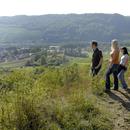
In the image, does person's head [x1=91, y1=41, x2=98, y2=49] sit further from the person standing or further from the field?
the field

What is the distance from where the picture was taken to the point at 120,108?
30.8ft

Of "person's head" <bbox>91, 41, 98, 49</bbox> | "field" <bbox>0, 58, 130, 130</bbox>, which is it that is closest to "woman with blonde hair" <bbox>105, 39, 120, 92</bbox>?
"person's head" <bbox>91, 41, 98, 49</bbox>

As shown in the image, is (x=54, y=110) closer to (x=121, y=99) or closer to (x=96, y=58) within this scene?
(x=121, y=99)

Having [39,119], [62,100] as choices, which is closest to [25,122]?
[39,119]

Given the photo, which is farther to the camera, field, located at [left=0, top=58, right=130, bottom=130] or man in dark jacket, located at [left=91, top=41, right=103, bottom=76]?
man in dark jacket, located at [left=91, top=41, right=103, bottom=76]

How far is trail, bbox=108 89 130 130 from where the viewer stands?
8.27m

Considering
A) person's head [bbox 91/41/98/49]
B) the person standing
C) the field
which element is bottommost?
the field

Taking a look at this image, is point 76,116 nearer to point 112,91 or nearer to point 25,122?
point 25,122

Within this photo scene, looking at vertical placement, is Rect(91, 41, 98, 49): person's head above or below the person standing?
above

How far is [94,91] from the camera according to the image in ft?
34.8

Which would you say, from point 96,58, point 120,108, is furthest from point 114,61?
point 120,108

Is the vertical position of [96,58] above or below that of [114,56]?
below

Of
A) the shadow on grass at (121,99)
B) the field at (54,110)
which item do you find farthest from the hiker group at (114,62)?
the field at (54,110)

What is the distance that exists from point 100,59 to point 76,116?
160 inches
